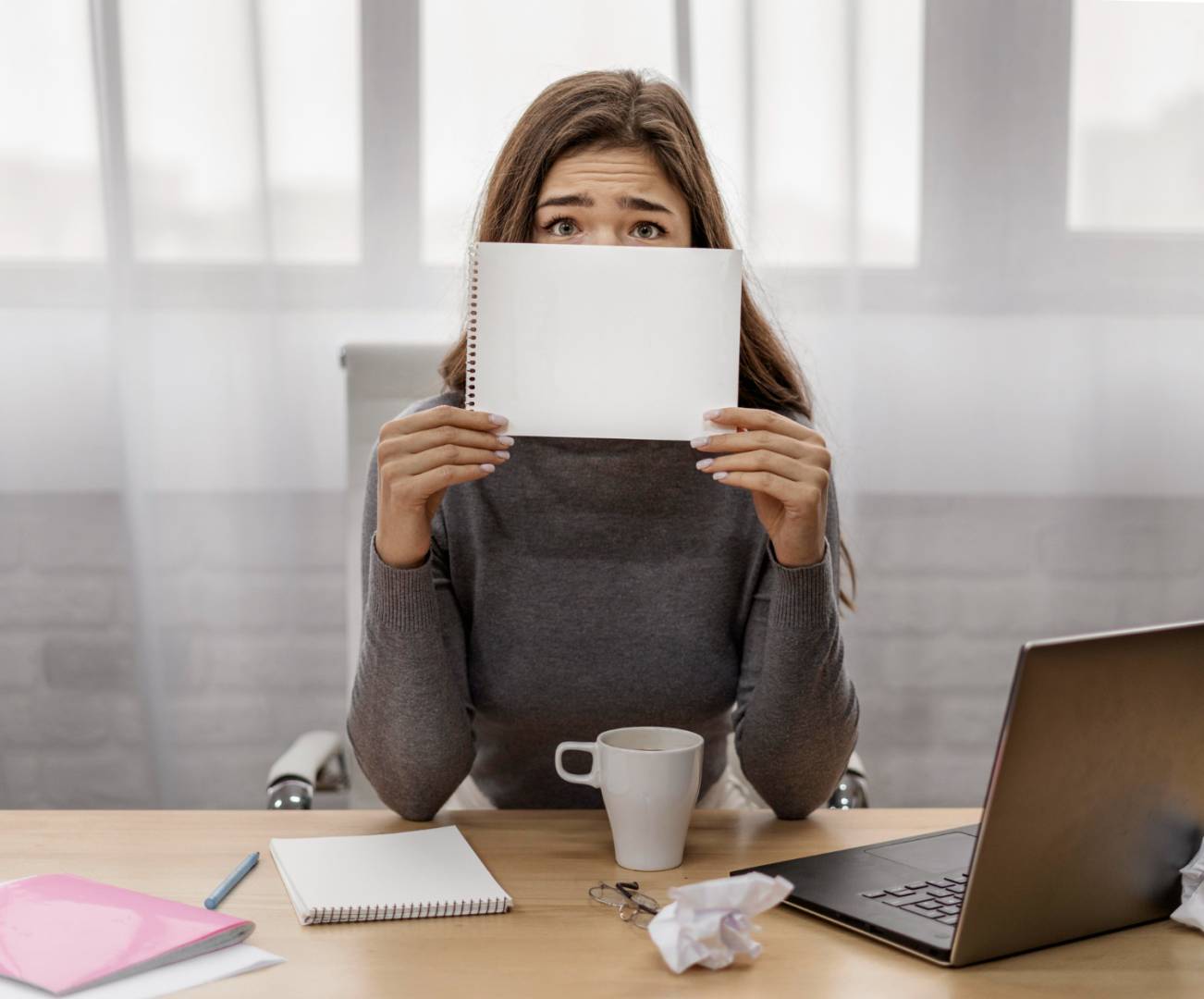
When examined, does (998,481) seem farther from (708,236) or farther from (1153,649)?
(1153,649)

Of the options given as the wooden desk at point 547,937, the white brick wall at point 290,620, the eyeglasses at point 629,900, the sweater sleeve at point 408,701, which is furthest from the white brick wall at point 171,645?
the eyeglasses at point 629,900

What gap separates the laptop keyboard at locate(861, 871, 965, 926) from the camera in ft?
2.45

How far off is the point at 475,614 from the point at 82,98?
3.38 ft

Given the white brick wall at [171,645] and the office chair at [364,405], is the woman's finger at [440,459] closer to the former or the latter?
the office chair at [364,405]

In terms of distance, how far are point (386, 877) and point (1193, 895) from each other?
50 cm

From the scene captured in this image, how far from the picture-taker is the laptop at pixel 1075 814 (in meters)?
0.63

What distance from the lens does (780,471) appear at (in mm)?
961

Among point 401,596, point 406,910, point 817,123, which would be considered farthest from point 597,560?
point 817,123

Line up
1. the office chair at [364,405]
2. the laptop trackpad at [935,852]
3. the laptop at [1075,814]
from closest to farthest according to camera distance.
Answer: the laptop at [1075,814] < the laptop trackpad at [935,852] < the office chair at [364,405]

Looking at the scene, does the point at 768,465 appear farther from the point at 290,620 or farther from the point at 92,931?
the point at 290,620

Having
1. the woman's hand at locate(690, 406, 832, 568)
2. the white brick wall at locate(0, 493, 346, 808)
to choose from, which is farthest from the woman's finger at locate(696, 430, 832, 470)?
the white brick wall at locate(0, 493, 346, 808)

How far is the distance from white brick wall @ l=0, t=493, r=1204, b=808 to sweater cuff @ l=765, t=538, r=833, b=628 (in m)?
0.80

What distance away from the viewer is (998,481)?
5.90 feet

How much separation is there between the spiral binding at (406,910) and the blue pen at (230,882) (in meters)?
0.07
